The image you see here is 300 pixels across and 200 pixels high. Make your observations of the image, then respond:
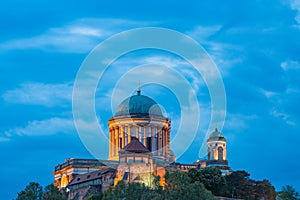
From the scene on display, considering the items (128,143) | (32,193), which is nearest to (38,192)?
(32,193)

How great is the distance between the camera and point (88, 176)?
121188 mm

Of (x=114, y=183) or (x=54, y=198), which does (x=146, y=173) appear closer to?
(x=114, y=183)

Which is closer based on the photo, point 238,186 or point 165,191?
point 165,191

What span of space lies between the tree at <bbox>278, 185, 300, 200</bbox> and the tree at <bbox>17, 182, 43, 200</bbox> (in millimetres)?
41196

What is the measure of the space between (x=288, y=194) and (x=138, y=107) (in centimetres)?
2842

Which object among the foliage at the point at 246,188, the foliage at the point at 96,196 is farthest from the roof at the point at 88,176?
the foliage at the point at 246,188

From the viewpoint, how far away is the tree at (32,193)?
109 meters

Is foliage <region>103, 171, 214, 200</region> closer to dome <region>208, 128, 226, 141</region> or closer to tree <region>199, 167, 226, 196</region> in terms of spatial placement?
tree <region>199, 167, 226, 196</region>

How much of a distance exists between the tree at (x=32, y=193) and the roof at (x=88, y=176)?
980 centimetres

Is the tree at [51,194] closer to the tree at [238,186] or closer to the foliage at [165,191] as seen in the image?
the foliage at [165,191]

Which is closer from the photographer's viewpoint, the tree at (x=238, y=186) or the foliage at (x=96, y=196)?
the foliage at (x=96, y=196)

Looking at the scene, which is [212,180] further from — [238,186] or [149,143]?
[149,143]

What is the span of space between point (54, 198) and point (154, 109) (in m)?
30.8

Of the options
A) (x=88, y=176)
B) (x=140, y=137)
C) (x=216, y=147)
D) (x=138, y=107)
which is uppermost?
(x=138, y=107)
